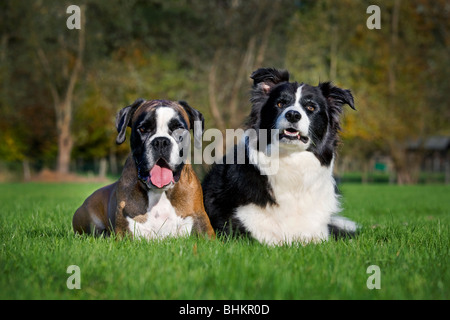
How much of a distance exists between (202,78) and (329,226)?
25.6 m

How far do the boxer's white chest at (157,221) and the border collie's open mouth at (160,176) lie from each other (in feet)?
0.69

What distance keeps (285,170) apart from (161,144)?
1442 millimetres

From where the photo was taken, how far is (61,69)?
32.3 metres

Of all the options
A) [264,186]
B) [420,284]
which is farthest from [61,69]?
[420,284]

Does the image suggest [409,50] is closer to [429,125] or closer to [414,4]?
[414,4]

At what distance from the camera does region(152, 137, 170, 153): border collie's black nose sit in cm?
494

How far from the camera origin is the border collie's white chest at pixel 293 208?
5.39 metres

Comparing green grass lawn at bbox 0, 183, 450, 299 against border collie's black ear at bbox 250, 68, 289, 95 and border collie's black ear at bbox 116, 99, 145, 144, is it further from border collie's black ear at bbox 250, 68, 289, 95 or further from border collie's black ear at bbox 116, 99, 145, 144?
border collie's black ear at bbox 250, 68, 289, 95

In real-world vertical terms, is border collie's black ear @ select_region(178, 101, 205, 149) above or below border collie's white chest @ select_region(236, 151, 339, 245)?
above

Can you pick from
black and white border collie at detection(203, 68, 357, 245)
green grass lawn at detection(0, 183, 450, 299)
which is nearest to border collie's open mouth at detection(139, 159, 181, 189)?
green grass lawn at detection(0, 183, 450, 299)

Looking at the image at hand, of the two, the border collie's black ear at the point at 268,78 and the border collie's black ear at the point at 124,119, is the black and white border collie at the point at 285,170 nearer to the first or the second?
the border collie's black ear at the point at 268,78

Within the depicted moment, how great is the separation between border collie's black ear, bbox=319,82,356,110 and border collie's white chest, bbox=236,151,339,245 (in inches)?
32.2

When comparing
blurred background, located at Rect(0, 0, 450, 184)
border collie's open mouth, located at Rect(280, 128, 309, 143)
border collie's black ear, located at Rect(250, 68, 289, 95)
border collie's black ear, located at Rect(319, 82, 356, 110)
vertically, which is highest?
blurred background, located at Rect(0, 0, 450, 184)

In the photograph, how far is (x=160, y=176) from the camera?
5.05 meters
